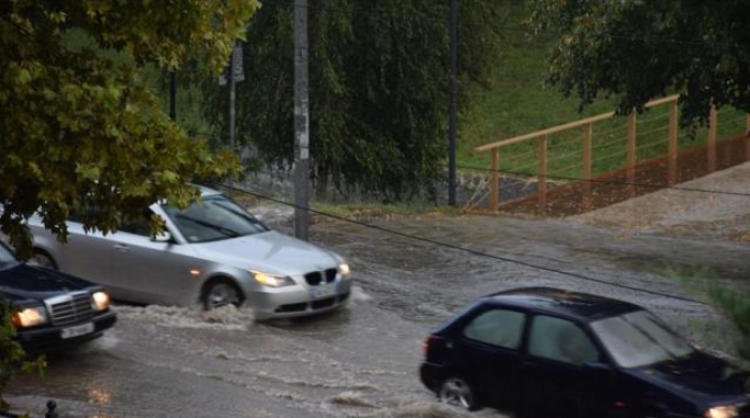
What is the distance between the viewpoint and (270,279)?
48.6ft

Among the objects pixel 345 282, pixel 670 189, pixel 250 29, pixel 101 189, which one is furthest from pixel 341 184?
pixel 101 189

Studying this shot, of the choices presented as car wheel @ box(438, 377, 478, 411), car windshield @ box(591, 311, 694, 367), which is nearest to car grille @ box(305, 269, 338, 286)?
car wheel @ box(438, 377, 478, 411)

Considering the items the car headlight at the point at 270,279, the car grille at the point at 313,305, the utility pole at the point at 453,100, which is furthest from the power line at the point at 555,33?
the car headlight at the point at 270,279

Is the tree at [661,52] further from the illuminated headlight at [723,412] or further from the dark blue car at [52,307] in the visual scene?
the dark blue car at [52,307]

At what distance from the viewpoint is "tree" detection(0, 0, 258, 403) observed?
24.8 ft

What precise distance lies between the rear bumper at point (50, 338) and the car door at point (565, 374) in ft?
15.5

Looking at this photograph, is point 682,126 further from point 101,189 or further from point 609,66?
point 101,189

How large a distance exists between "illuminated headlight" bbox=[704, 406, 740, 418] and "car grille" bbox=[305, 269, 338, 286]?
638 centimetres

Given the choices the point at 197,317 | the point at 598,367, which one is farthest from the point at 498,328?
the point at 197,317

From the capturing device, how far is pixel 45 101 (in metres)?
7.67

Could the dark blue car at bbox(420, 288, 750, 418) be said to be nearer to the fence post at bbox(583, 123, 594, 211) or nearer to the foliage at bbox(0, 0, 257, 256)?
the foliage at bbox(0, 0, 257, 256)

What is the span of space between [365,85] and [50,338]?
15231 mm

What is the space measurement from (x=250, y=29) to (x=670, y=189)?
8.99 m

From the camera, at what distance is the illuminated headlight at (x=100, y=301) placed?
1336 cm
